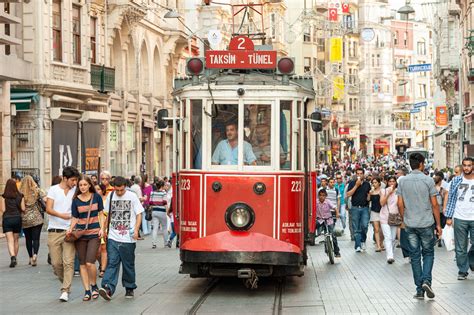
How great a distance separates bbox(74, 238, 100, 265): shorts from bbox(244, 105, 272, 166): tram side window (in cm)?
248

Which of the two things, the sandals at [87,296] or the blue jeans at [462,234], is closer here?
the sandals at [87,296]

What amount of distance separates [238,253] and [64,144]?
19721mm

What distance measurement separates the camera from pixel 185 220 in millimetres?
14266

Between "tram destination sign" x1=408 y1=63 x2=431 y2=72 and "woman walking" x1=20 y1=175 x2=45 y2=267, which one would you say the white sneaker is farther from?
"tram destination sign" x1=408 y1=63 x2=431 y2=72

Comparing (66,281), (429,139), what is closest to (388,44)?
(429,139)

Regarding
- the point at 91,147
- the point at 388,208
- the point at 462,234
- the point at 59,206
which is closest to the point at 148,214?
the point at 388,208

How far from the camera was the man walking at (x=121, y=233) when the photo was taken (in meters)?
13.8

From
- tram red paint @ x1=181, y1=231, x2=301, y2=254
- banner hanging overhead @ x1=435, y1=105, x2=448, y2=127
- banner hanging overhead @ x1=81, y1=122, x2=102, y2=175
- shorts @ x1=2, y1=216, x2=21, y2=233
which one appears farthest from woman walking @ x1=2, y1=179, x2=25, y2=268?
banner hanging overhead @ x1=435, y1=105, x2=448, y2=127

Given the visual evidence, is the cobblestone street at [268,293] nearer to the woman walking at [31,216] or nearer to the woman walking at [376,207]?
the woman walking at [31,216]

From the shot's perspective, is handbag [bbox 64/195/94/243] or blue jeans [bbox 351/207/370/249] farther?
blue jeans [bbox 351/207/370/249]

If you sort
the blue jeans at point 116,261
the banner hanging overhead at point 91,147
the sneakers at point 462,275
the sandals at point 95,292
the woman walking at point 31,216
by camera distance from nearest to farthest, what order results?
the blue jeans at point 116,261 → the sandals at point 95,292 → the sneakers at point 462,275 → the woman walking at point 31,216 → the banner hanging overhead at point 91,147

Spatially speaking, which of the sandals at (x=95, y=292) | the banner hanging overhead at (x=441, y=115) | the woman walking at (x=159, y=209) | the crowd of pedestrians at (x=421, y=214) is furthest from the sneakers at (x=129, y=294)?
the banner hanging overhead at (x=441, y=115)

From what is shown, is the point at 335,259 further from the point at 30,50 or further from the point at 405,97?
the point at 405,97

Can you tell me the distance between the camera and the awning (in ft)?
98.3
